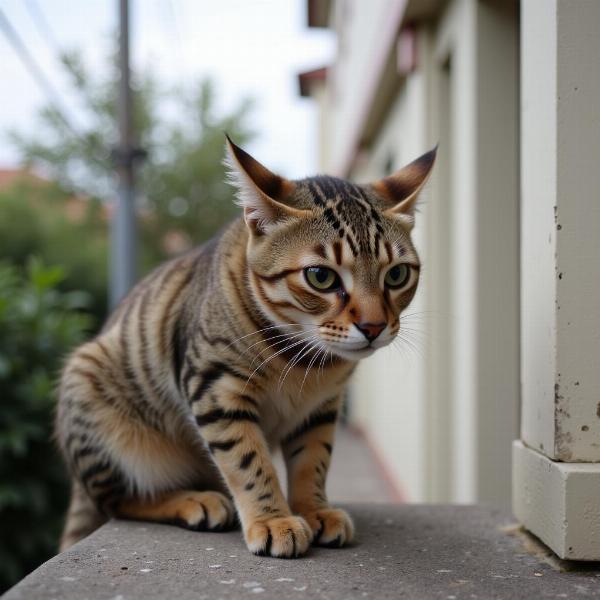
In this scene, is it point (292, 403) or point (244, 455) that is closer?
point (244, 455)

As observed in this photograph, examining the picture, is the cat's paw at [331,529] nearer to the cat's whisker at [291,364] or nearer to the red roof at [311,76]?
the cat's whisker at [291,364]

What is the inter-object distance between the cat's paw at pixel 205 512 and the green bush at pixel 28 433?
5.03ft

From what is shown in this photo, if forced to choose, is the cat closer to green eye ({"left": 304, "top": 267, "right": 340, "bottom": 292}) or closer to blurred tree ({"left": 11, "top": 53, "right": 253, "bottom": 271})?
green eye ({"left": 304, "top": 267, "right": 340, "bottom": 292})

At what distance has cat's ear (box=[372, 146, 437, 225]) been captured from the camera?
2.54 meters

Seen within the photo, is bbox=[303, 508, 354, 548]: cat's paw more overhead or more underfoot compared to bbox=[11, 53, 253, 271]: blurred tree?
more underfoot

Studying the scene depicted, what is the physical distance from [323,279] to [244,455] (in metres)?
0.62

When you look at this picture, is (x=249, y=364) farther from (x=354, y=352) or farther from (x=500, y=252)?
(x=500, y=252)

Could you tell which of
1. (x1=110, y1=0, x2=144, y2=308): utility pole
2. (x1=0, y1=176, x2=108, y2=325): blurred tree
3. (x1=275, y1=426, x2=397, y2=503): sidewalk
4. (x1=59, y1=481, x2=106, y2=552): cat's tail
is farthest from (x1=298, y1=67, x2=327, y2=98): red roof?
(x1=59, y1=481, x2=106, y2=552): cat's tail

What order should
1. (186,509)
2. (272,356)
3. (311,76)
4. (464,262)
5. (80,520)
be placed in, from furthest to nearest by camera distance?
(311,76)
(464,262)
(80,520)
(186,509)
(272,356)

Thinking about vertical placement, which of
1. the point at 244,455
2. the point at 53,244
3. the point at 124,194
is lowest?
the point at 244,455

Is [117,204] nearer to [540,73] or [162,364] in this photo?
[162,364]

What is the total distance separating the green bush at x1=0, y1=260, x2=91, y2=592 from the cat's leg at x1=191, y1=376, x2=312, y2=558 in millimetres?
1794

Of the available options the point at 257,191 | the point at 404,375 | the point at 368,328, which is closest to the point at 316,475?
the point at 368,328

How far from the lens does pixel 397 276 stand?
2.36 metres
